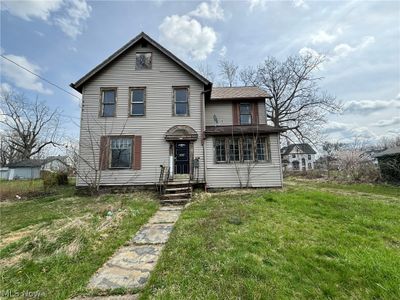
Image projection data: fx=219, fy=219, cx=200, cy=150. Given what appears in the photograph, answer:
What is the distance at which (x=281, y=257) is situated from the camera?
155 inches

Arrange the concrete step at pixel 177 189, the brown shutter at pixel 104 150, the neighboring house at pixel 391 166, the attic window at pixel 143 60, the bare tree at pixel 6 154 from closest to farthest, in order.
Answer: the concrete step at pixel 177 189
the brown shutter at pixel 104 150
the attic window at pixel 143 60
the neighboring house at pixel 391 166
the bare tree at pixel 6 154

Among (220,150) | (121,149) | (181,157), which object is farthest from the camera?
(220,150)

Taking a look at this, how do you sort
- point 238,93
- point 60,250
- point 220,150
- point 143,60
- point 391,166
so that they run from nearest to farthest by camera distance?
point 60,250
point 220,150
point 143,60
point 238,93
point 391,166

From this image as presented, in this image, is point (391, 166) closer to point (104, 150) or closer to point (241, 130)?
point (241, 130)

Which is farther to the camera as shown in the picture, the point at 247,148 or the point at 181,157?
the point at 247,148

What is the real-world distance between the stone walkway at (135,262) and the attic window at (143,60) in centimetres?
964

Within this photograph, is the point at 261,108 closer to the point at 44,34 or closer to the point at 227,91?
the point at 227,91

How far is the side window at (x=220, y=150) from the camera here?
1246cm

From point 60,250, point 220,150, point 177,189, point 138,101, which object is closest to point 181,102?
point 138,101

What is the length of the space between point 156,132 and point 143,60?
4.35m

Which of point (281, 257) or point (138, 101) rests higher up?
point (138, 101)

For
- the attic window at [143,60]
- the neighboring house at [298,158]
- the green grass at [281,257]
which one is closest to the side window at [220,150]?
the green grass at [281,257]

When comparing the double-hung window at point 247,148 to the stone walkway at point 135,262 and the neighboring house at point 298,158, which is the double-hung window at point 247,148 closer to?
the stone walkway at point 135,262

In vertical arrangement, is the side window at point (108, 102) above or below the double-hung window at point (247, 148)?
above
